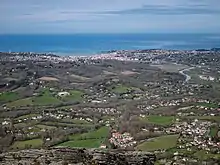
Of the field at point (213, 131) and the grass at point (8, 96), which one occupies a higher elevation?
the grass at point (8, 96)

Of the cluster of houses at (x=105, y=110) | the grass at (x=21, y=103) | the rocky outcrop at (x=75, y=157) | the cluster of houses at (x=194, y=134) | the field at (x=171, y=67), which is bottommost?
the cluster of houses at (x=105, y=110)

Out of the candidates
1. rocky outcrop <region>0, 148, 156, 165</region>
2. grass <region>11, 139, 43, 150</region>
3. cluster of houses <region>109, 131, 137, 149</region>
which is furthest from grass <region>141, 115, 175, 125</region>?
rocky outcrop <region>0, 148, 156, 165</region>

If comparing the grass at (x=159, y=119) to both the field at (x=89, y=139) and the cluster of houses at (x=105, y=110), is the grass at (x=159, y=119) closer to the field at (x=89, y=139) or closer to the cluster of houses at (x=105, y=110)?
the field at (x=89, y=139)

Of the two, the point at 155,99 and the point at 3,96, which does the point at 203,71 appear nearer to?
the point at 155,99

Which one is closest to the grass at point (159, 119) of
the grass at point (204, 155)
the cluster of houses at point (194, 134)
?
the cluster of houses at point (194, 134)

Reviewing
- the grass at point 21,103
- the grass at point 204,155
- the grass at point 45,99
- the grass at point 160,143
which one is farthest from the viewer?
the grass at point 45,99

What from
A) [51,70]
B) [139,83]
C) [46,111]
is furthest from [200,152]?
[51,70]

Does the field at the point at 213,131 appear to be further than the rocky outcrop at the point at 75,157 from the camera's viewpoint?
Yes
